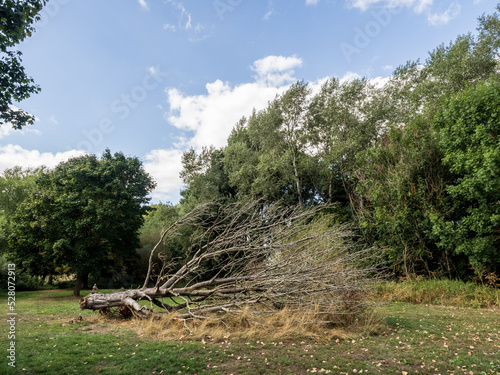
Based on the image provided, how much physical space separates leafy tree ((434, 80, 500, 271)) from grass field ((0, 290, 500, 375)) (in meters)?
5.25

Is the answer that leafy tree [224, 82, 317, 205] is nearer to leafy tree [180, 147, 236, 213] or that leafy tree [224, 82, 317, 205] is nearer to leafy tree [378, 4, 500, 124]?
leafy tree [180, 147, 236, 213]

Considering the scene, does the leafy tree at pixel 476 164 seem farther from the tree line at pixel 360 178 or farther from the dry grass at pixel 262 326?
the dry grass at pixel 262 326

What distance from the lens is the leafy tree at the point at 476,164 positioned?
396 inches

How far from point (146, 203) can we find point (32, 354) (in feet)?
56.2

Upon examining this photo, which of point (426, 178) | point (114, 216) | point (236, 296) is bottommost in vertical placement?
point (236, 296)

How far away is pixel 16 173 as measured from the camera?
30125mm

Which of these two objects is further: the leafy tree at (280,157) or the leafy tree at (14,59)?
the leafy tree at (280,157)

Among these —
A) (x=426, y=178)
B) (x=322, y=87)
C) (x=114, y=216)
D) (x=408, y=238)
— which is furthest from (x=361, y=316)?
(x=322, y=87)

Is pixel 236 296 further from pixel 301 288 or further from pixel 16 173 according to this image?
pixel 16 173

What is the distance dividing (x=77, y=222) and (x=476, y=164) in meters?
18.6

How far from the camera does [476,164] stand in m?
10.4

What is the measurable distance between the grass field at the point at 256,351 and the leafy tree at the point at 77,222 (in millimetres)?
8538

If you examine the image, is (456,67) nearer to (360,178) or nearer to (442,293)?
(360,178)

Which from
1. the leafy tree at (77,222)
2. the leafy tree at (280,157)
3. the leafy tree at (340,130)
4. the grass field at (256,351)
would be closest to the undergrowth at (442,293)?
the grass field at (256,351)
